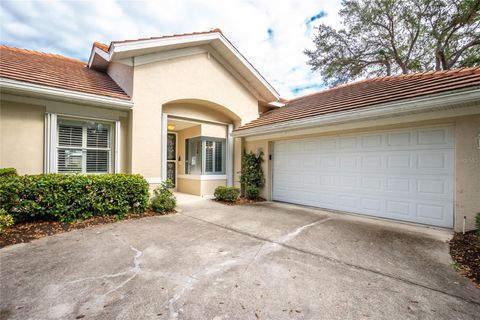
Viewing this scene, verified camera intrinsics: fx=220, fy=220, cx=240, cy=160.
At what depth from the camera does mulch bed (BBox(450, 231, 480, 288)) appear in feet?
10.3

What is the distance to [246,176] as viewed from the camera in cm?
902

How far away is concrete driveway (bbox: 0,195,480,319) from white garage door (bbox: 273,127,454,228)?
2.68ft

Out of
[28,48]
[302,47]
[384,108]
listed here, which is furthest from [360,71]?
[28,48]

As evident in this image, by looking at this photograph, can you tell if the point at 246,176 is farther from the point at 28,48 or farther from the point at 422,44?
the point at 422,44

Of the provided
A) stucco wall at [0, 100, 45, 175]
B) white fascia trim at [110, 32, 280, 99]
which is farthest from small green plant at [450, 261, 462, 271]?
stucco wall at [0, 100, 45, 175]

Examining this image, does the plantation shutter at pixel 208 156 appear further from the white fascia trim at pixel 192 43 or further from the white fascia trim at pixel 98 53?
the white fascia trim at pixel 98 53

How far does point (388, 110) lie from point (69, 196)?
788 cm

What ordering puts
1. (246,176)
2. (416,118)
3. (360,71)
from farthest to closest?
(360,71)
(246,176)
(416,118)

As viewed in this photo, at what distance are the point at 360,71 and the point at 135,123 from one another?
14.9m

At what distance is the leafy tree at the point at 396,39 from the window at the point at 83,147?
46.2 feet

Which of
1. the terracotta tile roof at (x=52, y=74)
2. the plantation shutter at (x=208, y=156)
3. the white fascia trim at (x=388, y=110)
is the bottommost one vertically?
the plantation shutter at (x=208, y=156)

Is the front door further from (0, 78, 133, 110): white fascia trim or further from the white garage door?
the white garage door

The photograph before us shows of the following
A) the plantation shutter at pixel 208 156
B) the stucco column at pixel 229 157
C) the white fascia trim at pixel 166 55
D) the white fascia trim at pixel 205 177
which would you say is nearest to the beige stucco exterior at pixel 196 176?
the white fascia trim at pixel 205 177

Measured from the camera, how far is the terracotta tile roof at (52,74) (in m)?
5.60
